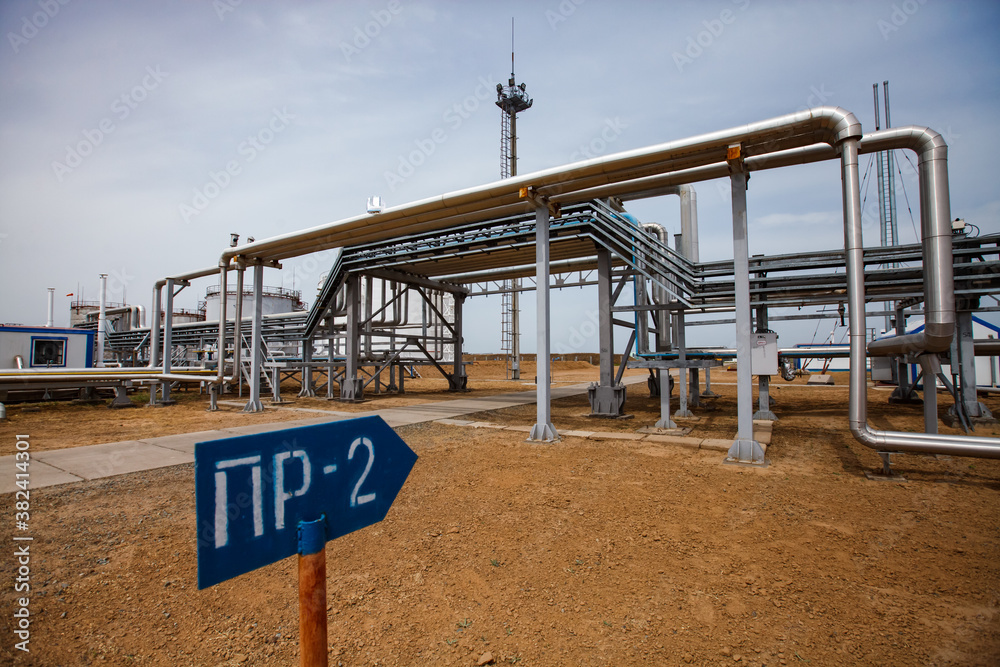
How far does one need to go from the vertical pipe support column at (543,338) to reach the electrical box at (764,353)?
10.2ft

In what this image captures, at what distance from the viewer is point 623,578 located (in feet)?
10.3

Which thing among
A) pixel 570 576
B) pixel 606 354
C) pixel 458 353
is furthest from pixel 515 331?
pixel 570 576

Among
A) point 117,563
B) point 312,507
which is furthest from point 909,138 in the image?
point 117,563

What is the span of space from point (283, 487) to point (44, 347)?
76.6 feet

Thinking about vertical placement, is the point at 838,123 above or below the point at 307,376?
above

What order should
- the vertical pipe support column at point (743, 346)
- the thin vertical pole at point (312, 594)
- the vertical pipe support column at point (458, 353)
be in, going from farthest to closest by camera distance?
the vertical pipe support column at point (458, 353), the vertical pipe support column at point (743, 346), the thin vertical pole at point (312, 594)

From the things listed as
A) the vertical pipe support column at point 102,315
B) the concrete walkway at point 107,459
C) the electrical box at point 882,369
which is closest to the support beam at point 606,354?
the concrete walkway at point 107,459

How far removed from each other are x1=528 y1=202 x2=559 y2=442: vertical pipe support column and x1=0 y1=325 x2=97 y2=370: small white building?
19.7 metres

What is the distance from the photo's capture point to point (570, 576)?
3178 mm

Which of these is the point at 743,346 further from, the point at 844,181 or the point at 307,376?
the point at 307,376

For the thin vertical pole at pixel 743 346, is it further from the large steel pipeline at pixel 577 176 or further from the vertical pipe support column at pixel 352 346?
Result: the vertical pipe support column at pixel 352 346

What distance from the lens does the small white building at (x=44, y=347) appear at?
16688mm

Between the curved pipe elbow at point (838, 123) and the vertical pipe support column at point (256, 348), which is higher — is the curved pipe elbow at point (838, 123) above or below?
above

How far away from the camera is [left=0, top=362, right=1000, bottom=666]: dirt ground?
246 cm
